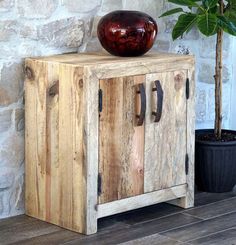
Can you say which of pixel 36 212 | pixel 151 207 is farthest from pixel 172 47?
pixel 36 212

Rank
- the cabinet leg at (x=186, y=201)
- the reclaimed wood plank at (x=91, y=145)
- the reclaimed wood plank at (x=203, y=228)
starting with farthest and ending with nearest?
the cabinet leg at (x=186, y=201), the reclaimed wood plank at (x=203, y=228), the reclaimed wood plank at (x=91, y=145)

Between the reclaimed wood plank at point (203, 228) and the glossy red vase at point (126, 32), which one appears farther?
the glossy red vase at point (126, 32)

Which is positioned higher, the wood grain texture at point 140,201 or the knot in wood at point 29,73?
the knot in wood at point 29,73

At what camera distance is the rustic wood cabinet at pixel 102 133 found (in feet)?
10.8

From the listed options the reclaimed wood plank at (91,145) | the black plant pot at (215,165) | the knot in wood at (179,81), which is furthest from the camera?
the black plant pot at (215,165)

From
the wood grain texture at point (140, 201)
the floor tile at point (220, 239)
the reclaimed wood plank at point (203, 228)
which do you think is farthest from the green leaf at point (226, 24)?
the floor tile at point (220, 239)

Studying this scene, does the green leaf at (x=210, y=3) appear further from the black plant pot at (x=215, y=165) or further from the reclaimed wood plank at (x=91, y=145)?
the reclaimed wood plank at (x=91, y=145)

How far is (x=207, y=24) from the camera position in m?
3.71

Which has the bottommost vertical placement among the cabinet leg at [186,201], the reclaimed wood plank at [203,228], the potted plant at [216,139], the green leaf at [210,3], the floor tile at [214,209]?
the floor tile at [214,209]

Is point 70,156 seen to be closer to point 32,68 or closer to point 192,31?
point 32,68

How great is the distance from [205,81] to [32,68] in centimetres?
129

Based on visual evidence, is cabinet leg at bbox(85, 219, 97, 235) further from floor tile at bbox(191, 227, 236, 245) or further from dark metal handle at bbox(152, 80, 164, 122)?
dark metal handle at bbox(152, 80, 164, 122)

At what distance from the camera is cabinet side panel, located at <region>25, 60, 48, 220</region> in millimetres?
3451

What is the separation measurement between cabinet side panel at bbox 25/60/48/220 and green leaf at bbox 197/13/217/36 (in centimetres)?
80
